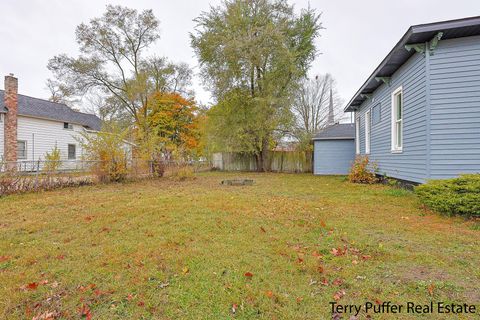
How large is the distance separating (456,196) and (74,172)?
37.8 ft

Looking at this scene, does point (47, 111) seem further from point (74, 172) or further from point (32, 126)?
point (74, 172)

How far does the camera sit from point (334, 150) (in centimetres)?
1529

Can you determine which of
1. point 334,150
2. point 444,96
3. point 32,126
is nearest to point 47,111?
A: point 32,126

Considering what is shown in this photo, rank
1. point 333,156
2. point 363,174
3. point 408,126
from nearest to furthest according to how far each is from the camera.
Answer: point 408,126
point 363,174
point 333,156

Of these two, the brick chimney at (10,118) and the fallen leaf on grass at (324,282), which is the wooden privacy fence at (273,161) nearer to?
the brick chimney at (10,118)

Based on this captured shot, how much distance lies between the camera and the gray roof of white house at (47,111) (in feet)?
51.5

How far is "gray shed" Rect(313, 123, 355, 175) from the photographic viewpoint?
49.3 feet

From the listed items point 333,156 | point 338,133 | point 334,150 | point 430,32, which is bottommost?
point 333,156

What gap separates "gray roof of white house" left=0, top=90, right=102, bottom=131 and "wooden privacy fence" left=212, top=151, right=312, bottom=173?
37.2 ft

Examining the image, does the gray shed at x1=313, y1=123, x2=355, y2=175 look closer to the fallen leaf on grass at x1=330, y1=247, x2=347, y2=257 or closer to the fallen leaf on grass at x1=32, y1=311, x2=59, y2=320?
the fallen leaf on grass at x1=330, y1=247, x2=347, y2=257

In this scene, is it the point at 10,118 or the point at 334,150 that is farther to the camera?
the point at 334,150

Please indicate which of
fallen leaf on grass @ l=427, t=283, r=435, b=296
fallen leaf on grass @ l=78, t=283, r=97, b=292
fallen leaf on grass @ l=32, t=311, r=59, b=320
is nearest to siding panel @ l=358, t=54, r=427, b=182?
fallen leaf on grass @ l=427, t=283, r=435, b=296

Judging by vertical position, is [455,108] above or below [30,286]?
above

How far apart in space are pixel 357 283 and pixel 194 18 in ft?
58.9
